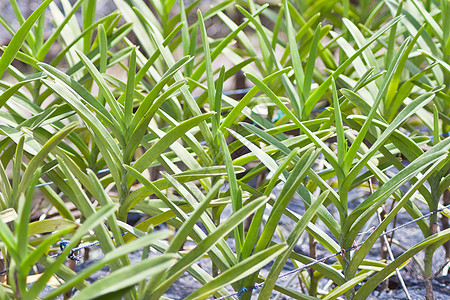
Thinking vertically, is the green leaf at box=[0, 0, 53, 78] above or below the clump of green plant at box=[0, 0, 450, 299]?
above

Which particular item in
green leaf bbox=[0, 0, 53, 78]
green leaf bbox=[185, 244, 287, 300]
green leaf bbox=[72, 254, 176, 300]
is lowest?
green leaf bbox=[185, 244, 287, 300]

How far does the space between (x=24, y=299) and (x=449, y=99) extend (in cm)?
70

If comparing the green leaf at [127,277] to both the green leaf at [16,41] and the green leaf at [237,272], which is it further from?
the green leaf at [16,41]

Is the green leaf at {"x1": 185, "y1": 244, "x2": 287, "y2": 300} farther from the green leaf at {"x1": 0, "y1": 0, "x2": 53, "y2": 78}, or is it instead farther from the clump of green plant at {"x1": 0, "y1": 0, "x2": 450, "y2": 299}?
the green leaf at {"x1": 0, "y1": 0, "x2": 53, "y2": 78}

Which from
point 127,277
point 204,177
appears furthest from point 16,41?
point 127,277

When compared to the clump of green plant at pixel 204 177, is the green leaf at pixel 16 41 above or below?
above

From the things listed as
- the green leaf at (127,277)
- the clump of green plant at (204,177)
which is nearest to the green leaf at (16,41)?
the clump of green plant at (204,177)

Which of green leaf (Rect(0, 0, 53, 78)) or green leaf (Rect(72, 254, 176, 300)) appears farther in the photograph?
green leaf (Rect(0, 0, 53, 78))

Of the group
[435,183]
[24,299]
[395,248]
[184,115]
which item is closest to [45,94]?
[184,115]

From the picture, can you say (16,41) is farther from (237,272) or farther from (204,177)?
(237,272)

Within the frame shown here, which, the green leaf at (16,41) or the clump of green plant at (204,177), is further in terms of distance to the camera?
the green leaf at (16,41)

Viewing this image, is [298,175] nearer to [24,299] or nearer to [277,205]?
[277,205]

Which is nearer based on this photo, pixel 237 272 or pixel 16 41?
pixel 237 272

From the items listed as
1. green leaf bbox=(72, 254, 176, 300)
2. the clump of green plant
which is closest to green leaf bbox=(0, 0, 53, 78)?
the clump of green plant
